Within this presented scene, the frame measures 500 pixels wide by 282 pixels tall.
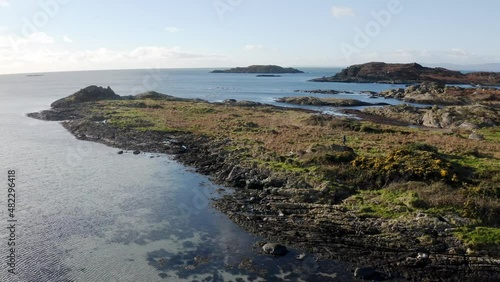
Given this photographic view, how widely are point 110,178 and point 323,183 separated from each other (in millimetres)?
24924

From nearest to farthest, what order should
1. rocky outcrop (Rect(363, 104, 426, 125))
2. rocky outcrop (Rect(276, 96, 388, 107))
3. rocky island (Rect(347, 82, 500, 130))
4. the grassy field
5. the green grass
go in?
the green grass → the grassy field → rocky island (Rect(347, 82, 500, 130)) → rocky outcrop (Rect(363, 104, 426, 125)) → rocky outcrop (Rect(276, 96, 388, 107))

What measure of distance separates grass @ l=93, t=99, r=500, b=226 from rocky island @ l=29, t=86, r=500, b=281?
110 millimetres

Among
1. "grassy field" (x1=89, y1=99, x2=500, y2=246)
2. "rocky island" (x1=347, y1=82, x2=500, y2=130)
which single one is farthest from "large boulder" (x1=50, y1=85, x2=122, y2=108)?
"rocky island" (x1=347, y1=82, x2=500, y2=130)

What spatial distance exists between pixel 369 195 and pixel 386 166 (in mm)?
4387

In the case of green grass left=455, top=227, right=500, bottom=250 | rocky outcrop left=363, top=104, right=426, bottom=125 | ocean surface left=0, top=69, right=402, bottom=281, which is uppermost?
rocky outcrop left=363, top=104, right=426, bottom=125

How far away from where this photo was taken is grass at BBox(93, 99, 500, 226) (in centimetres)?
3083

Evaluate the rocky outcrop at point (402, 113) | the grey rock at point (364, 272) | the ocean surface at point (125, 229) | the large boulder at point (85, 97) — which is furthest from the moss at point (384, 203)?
the large boulder at point (85, 97)

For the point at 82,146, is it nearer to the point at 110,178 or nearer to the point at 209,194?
the point at 110,178

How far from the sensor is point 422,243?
26.7m

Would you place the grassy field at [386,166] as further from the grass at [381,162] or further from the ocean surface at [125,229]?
the ocean surface at [125,229]

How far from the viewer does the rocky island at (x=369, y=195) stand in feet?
83.4

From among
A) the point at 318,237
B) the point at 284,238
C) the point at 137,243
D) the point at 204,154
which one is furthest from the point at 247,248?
the point at 204,154

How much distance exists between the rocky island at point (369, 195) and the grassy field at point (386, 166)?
107 mm

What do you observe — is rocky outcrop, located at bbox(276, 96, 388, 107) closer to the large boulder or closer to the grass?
the grass
